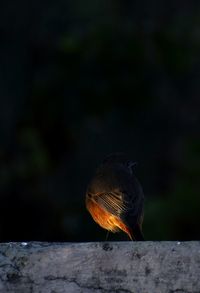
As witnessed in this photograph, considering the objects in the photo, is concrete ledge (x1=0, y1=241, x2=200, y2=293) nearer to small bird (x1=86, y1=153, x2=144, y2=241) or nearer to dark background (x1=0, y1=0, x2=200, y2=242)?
small bird (x1=86, y1=153, x2=144, y2=241)

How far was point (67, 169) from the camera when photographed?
15.0 metres

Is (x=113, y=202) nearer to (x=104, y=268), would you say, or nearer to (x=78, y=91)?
(x=104, y=268)

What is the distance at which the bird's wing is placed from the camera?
6740 mm

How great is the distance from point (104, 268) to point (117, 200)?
6.27 ft

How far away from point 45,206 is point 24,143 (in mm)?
1504

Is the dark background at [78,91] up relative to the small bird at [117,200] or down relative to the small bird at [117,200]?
down

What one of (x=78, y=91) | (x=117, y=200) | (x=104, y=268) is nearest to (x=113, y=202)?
(x=117, y=200)

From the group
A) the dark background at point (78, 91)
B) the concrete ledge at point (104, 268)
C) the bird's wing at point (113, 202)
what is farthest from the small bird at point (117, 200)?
the dark background at point (78, 91)

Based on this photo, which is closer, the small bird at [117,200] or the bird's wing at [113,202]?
the small bird at [117,200]

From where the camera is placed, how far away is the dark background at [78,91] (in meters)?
13.9

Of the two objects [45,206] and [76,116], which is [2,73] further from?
[45,206]

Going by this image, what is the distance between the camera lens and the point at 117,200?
22.5 feet

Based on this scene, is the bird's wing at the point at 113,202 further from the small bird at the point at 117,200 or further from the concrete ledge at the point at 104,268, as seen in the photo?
the concrete ledge at the point at 104,268

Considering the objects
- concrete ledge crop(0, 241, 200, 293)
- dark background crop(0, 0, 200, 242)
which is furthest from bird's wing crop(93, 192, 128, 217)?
dark background crop(0, 0, 200, 242)
